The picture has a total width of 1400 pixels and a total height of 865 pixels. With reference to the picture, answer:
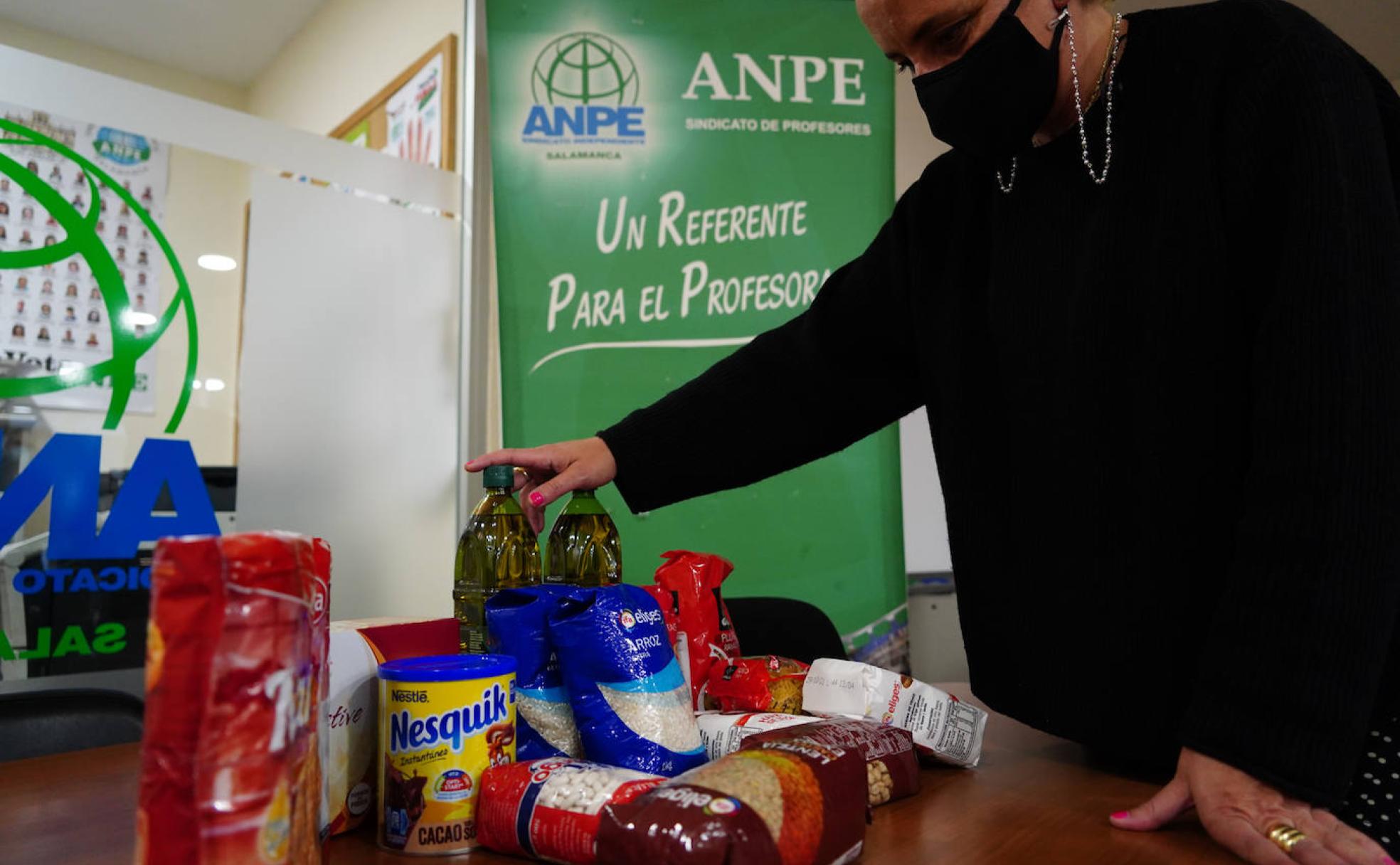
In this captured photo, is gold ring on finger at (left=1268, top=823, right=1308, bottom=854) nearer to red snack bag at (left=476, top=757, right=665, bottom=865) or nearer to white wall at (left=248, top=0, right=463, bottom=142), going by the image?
red snack bag at (left=476, top=757, right=665, bottom=865)

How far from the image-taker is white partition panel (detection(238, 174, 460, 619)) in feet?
7.53

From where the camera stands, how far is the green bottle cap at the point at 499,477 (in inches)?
39.0

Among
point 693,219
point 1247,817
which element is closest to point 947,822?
point 1247,817

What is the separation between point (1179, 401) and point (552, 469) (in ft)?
2.35

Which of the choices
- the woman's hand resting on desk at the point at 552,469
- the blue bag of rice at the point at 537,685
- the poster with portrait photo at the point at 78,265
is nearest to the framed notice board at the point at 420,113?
the poster with portrait photo at the point at 78,265

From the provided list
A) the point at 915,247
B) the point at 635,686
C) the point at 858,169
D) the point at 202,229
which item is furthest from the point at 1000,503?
the point at 202,229

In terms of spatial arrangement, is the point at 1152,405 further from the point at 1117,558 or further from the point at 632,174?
the point at 632,174

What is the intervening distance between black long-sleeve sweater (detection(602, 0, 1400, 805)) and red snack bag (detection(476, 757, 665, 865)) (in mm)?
451

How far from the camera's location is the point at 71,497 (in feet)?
6.15

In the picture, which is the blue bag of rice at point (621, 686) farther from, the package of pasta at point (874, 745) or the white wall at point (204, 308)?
the white wall at point (204, 308)

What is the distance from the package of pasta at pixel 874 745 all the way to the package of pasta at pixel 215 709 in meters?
0.39

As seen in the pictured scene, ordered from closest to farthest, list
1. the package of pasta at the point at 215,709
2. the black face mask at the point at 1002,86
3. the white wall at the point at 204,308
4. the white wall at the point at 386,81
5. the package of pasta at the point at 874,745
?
the package of pasta at the point at 215,709 → the package of pasta at the point at 874,745 → the black face mask at the point at 1002,86 → the white wall at the point at 204,308 → the white wall at the point at 386,81

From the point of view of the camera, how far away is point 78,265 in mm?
1952

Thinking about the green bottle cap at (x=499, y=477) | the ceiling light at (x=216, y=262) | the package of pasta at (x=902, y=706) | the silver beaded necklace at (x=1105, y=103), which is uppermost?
the ceiling light at (x=216, y=262)
